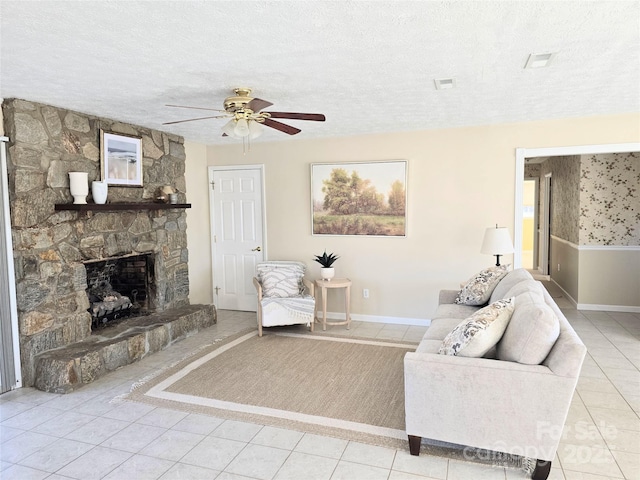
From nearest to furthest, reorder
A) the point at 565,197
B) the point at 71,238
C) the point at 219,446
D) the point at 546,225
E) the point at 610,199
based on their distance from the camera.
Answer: the point at 219,446 → the point at 71,238 → the point at 610,199 → the point at 565,197 → the point at 546,225

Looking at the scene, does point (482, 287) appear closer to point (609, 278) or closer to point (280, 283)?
point (280, 283)

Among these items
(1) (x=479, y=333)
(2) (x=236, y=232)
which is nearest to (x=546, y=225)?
(2) (x=236, y=232)

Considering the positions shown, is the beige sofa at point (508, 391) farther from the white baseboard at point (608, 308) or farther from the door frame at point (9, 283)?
the white baseboard at point (608, 308)

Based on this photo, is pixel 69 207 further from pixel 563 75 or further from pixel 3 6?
pixel 563 75

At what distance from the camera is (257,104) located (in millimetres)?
2906

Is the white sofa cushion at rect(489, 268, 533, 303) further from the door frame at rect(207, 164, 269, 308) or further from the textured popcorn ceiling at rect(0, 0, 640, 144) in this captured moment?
the door frame at rect(207, 164, 269, 308)

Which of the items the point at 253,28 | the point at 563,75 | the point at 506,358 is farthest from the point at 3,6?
the point at 563,75

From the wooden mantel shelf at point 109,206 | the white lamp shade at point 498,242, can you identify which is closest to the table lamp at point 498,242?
the white lamp shade at point 498,242

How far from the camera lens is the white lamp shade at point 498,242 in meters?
4.32

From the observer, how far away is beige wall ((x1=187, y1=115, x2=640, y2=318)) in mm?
4664

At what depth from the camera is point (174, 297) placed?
17.1 ft

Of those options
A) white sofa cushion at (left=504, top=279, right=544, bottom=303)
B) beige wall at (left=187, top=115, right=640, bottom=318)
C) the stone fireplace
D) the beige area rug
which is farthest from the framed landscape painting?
white sofa cushion at (left=504, top=279, right=544, bottom=303)

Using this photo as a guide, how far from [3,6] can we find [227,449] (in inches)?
98.4

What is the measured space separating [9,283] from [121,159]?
5.17 ft
